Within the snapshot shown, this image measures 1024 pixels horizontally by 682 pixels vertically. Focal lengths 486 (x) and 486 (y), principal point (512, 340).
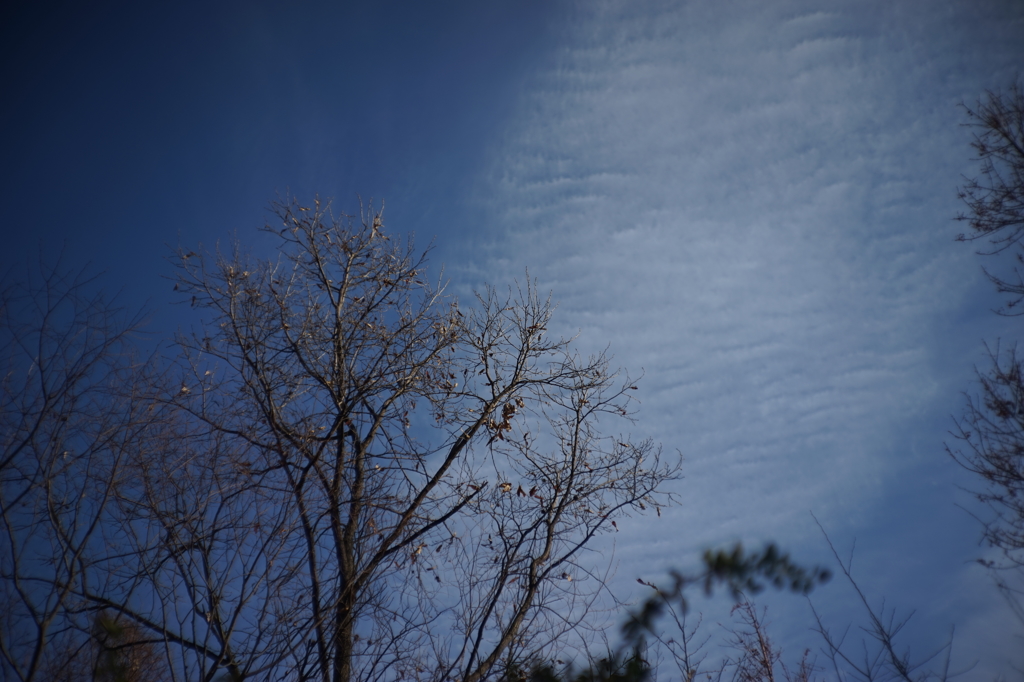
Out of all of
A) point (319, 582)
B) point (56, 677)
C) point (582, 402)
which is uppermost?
point (582, 402)

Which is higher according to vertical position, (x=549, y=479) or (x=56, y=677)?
(x=549, y=479)

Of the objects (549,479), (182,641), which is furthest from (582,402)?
(182,641)

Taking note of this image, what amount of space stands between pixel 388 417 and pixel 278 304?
190 centimetres

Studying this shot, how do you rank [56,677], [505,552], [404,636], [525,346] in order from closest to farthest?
1. [56,677]
2. [404,636]
3. [505,552]
4. [525,346]

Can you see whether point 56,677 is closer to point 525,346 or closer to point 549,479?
point 549,479

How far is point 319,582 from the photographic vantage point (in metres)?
3.59

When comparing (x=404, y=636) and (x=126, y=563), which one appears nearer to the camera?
(x=126, y=563)

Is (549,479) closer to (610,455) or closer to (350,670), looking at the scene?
(610,455)

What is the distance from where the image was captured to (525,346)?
686cm

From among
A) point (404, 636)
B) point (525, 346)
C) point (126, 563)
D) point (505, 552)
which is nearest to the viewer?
point (126, 563)

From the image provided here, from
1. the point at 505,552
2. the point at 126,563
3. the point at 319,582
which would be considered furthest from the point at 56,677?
the point at 505,552

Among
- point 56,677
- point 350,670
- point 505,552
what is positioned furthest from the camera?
point 505,552

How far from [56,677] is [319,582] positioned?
1.66 m

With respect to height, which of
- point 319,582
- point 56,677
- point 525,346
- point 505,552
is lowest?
point 56,677
